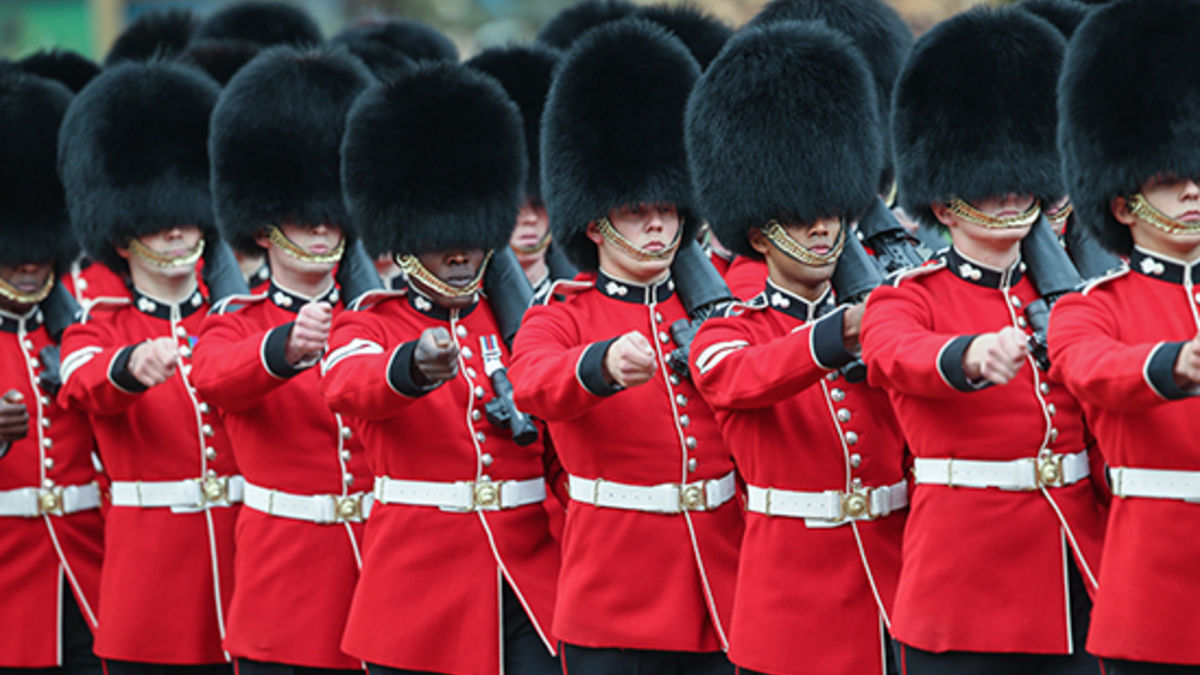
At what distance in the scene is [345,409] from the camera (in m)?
4.77

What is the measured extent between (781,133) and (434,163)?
3.45 feet

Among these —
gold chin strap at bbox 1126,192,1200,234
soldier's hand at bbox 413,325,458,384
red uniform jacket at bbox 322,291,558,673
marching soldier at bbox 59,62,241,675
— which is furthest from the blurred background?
gold chin strap at bbox 1126,192,1200,234

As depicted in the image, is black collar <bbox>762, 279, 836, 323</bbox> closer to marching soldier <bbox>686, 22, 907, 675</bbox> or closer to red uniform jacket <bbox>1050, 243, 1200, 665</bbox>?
marching soldier <bbox>686, 22, 907, 675</bbox>

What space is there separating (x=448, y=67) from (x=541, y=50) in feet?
4.00

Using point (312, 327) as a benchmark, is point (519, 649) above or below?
below

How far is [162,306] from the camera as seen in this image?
230 inches

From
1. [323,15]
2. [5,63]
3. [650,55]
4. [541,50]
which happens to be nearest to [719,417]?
[650,55]

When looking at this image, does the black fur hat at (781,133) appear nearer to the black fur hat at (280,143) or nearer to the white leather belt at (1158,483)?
the white leather belt at (1158,483)

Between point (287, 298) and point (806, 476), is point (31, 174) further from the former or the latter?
point (806, 476)

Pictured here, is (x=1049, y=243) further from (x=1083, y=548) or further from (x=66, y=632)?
(x=66, y=632)

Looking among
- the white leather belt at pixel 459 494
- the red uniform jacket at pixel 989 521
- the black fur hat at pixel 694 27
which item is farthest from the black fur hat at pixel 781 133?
the black fur hat at pixel 694 27

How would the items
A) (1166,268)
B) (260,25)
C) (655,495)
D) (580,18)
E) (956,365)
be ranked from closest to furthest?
(956,365), (1166,268), (655,495), (580,18), (260,25)

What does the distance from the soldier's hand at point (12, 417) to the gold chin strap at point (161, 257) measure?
0.57 m

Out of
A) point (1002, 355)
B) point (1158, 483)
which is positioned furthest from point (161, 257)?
point (1158, 483)
